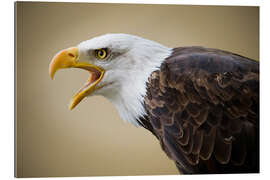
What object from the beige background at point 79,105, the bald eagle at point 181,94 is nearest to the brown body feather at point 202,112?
the bald eagle at point 181,94

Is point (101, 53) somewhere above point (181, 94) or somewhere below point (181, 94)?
above

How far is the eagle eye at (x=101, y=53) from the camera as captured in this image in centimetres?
270

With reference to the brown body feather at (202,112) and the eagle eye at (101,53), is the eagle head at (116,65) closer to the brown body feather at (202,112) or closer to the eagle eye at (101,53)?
the eagle eye at (101,53)

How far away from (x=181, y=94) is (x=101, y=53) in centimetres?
66

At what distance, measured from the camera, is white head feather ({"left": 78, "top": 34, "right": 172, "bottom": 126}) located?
2.71 metres

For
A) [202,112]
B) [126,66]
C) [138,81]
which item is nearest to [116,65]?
[126,66]

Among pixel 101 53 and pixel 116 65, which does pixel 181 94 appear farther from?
pixel 101 53

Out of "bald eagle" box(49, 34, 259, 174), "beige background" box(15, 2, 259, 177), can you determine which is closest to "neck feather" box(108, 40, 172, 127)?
"bald eagle" box(49, 34, 259, 174)

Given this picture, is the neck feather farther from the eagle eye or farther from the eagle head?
the eagle eye

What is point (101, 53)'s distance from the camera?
2.71m

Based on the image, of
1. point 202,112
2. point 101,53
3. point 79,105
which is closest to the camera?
point 202,112

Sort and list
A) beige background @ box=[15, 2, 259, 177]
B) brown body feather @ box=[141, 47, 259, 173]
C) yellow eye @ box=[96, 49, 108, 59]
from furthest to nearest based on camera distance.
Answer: beige background @ box=[15, 2, 259, 177] < yellow eye @ box=[96, 49, 108, 59] < brown body feather @ box=[141, 47, 259, 173]

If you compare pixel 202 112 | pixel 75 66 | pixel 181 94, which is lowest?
pixel 202 112

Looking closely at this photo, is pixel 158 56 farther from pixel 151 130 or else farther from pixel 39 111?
pixel 39 111
